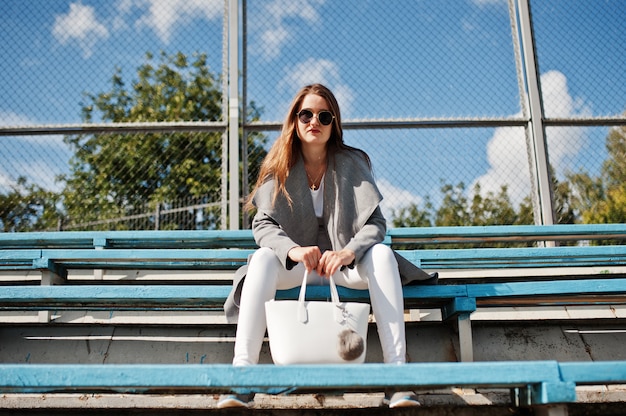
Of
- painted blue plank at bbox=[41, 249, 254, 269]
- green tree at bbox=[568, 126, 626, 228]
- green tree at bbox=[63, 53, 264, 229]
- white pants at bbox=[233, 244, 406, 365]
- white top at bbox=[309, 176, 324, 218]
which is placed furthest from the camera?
green tree at bbox=[63, 53, 264, 229]

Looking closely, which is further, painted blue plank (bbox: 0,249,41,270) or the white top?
painted blue plank (bbox: 0,249,41,270)

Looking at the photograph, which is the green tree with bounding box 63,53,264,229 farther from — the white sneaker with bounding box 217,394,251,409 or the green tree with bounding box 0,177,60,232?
the white sneaker with bounding box 217,394,251,409

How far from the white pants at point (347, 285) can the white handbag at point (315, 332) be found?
0.32 ft

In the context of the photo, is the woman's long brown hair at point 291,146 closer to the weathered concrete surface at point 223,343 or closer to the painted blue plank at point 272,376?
the weathered concrete surface at point 223,343

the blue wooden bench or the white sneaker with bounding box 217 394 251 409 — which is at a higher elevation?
the blue wooden bench

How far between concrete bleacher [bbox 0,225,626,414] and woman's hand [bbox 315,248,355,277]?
0.44ft

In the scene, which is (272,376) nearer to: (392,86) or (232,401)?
(232,401)

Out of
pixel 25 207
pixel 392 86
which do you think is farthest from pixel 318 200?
pixel 25 207

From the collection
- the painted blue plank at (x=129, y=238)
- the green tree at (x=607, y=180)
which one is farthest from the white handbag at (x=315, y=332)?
the green tree at (x=607, y=180)

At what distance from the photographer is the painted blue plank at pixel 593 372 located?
1473mm

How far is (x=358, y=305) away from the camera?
5.73ft

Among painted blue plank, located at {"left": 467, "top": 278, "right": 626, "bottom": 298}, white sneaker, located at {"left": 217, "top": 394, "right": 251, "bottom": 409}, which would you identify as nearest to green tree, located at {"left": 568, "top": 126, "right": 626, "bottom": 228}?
painted blue plank, located at {"left": 467, "top": 278, "right": 626, "bottom": 298}

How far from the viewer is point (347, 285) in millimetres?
2074

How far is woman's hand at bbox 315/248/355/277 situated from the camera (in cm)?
192
